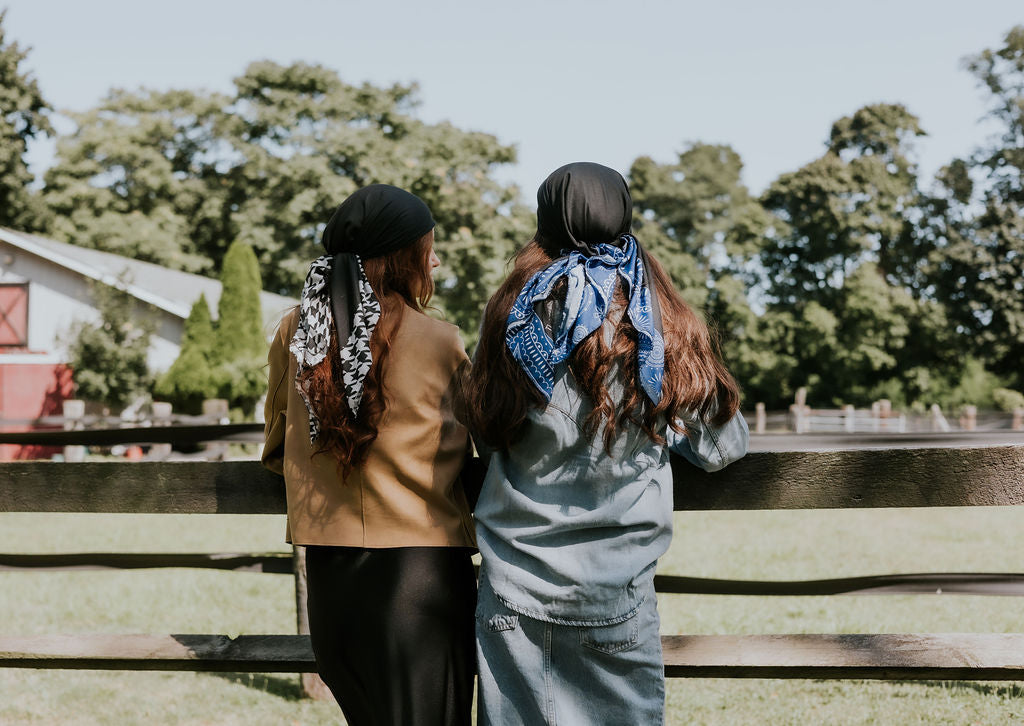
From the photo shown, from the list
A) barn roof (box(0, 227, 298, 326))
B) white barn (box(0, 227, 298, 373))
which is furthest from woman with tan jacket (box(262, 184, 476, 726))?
white barn (box(0, 227, 298, 373))

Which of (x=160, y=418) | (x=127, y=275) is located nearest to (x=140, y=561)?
(x=160, y=418)

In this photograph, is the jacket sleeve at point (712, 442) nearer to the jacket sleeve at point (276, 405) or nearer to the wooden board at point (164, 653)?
the jacket sleeve at point (276, 405)

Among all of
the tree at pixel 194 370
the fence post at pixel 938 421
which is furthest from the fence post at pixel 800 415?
the tree at pixel 194 370

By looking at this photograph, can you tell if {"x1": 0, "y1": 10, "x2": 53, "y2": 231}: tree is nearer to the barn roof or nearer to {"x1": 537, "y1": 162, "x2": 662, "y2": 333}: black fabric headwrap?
the barn roof

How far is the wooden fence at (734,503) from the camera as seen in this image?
2.21 metres

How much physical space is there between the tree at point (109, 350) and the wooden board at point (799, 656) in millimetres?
22962

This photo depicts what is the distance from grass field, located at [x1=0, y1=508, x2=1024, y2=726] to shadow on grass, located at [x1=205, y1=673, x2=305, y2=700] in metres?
0.02

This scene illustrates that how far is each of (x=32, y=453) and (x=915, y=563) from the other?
842 inches

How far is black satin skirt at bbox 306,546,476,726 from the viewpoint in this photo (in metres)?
2.09

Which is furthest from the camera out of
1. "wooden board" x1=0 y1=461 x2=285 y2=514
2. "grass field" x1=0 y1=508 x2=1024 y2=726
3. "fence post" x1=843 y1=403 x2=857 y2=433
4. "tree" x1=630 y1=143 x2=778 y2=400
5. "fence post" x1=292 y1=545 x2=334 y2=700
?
"tree" x1=630 y1=143 x2=778 y2=400

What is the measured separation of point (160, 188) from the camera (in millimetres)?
41688

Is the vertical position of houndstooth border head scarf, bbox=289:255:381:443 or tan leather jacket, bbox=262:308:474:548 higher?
houndstooth border head scarf, bbox=289:255:381:443

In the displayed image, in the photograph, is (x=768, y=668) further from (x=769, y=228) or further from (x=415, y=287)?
(x=769, y=228)

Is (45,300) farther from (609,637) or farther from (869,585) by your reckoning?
(609,637)
